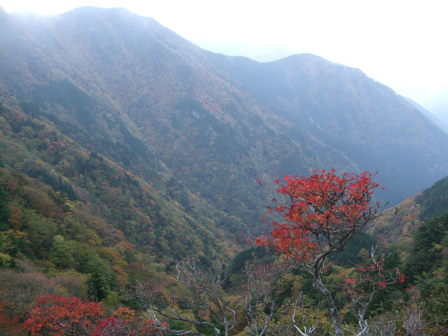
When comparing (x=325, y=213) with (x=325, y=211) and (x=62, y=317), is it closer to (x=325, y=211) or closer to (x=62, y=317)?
(x=325, y=211)

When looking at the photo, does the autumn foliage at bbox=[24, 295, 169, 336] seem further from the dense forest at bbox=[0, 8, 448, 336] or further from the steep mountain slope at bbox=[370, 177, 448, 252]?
the steep mountain slope at bbox=[370, 177, 448, 252]

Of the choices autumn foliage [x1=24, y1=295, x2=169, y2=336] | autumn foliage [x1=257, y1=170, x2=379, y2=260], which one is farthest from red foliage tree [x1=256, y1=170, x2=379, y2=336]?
autumn foliage [x1=24, y1=295, x2=169, y2=336]

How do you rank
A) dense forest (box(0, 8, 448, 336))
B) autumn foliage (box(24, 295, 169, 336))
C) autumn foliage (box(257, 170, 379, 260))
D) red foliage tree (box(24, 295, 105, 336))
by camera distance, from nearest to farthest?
autumn foliage (box(257, 170, 379, 260)) → dense forest (box(0, 8, 448, 336)) → autumn foliage (box(24, 295, 169, 336)) → red foliage tree (box(24, 295, 105, 336))

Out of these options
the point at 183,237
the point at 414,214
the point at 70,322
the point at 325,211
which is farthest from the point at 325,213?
the point at 183,237

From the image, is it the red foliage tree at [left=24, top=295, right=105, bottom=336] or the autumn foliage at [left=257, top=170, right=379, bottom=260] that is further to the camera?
the red foliage tree at [left=24, top=295, right=105, bottom=336]

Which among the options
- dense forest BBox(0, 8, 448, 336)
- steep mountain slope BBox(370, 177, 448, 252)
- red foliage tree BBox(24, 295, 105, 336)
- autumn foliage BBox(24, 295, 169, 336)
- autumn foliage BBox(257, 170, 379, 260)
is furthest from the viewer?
steep mountain slope BBox(370, 177, 448, 252)

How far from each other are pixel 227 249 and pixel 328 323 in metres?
83.5

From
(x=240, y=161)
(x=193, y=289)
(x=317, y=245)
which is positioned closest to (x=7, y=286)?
(x=193, y=289)

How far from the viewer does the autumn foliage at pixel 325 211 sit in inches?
310

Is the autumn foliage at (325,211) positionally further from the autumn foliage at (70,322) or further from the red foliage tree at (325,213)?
the autumn foliage at (70,322)

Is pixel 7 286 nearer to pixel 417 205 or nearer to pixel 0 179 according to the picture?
pixel 0 179

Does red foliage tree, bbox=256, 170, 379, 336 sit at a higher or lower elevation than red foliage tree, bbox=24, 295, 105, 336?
higher

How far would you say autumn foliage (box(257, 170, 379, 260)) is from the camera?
7.86m

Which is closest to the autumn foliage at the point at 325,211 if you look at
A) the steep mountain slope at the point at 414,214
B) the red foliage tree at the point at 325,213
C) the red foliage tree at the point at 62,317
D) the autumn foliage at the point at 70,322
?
the red foliage tree at the point at 325,213
